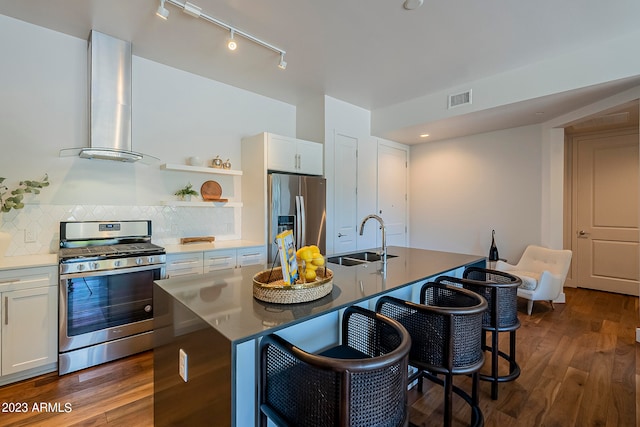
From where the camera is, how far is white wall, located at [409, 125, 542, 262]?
430 centimetres

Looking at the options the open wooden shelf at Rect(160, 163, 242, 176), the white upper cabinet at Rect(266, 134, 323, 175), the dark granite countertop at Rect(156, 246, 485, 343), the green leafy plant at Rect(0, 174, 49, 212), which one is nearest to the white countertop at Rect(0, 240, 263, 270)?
the green leafy plant at Rect(0, 174, 49, 212)

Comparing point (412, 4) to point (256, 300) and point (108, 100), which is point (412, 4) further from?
point (108, 100)

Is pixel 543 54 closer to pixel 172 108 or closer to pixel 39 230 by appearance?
pixel 172 108

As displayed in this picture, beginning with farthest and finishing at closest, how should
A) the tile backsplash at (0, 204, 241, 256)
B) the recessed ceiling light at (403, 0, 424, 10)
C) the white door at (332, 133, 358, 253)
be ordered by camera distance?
the white door at (332, 133, 358, 253) < the tile backsplash at (0, 204, 241, 256) < the recessed ceiling light at (403, 0, 424, 10)

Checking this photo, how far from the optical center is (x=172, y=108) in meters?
3.38

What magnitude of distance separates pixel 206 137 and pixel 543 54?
369cm

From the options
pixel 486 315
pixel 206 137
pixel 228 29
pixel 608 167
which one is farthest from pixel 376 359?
pixel 608 167

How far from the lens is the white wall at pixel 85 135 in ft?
8.43

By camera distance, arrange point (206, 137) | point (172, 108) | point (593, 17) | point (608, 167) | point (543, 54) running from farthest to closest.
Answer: point (608, 167), point (206, 137), point (172, 108), point (543, 54), point (593, 17)

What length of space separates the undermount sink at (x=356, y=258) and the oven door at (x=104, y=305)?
1.60 meters

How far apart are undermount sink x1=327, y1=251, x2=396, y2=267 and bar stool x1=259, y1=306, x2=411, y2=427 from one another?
1.26 meters

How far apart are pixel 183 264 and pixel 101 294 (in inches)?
26.4

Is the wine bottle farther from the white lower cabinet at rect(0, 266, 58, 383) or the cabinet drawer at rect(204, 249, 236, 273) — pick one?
the white lower cabinet at rect(0, 266, 58, 383)

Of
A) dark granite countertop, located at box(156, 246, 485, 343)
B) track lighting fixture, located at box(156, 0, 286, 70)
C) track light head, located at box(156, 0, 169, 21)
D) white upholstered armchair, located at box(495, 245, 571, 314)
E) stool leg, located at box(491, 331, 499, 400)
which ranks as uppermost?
track lighting fixture, located at box(156, 0, 286, 70)
